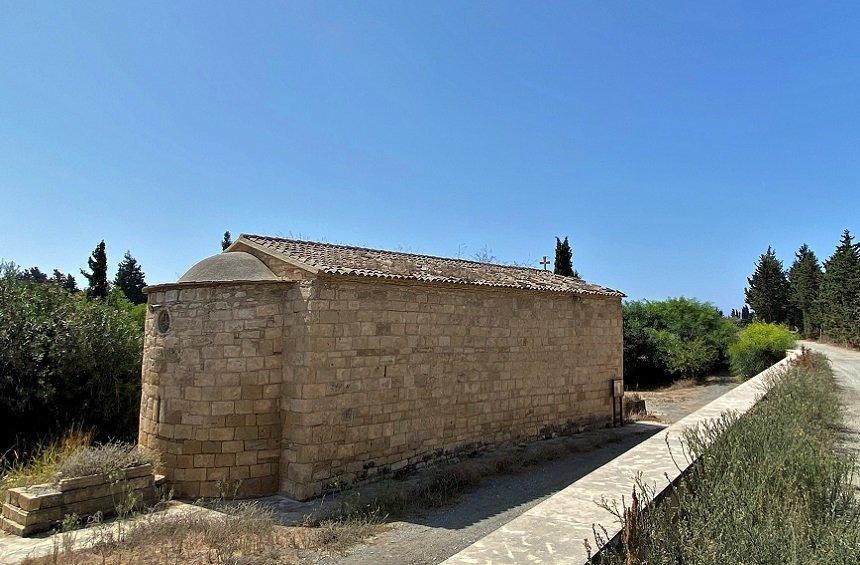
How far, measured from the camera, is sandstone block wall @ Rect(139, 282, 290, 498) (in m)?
7.98

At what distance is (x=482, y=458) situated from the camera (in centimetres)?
1001

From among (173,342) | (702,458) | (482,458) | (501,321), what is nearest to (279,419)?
(173,342)

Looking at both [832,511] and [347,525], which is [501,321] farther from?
[832,511]

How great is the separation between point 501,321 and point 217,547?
22.4 ft

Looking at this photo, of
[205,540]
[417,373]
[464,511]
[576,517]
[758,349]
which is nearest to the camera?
[576,517]

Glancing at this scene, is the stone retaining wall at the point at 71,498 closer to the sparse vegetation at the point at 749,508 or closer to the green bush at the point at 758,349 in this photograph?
the sparse vegetation at the point at 749,508

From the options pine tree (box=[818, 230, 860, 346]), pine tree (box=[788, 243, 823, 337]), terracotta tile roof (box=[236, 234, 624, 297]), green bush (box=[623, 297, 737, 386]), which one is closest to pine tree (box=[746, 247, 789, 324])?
pine tree (box=[788, 243, 823, 337])

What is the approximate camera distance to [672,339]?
82.6ft

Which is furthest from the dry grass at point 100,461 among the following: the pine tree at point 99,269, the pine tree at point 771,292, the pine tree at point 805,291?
the pine tree at point 771,292

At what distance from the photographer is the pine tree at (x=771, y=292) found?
5256cm

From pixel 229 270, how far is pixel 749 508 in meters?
7.67

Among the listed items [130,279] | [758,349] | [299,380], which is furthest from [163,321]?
[130,279]

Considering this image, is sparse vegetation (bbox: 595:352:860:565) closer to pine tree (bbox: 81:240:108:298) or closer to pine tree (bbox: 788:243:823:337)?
pine tree (bbox: 81:240:108:298)

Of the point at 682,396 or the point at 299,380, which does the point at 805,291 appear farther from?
the point at 299,380
